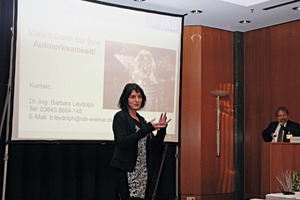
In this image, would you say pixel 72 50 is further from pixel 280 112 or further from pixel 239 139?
pixel 239 139

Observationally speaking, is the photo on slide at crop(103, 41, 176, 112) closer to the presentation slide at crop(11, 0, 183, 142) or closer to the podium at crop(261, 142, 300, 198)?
the presentation slide at crop(11, 0, 183, 142)

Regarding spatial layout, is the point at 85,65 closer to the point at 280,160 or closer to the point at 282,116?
the point at 280,160

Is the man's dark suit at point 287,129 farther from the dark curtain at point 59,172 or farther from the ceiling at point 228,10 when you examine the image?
the dark curtain at point 59,172

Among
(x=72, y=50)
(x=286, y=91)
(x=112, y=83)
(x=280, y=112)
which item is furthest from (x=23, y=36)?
(x=286, y=91)

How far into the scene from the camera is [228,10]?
21.2 ft

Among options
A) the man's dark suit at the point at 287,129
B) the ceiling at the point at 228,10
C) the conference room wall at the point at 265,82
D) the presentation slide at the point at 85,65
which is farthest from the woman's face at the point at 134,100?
the conference room wall at the point at 265,82

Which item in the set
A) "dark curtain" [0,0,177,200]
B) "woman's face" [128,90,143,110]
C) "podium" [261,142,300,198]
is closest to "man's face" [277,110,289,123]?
"podium" [261,142,300,198]

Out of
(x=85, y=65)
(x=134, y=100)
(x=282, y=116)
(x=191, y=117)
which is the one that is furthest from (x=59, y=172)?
(x=282, y=116)

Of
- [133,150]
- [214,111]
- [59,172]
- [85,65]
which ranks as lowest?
[59,172]

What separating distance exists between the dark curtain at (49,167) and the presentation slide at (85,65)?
0.27 meters

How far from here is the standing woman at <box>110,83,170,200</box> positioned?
10.4 ft

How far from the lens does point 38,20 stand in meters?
4.99

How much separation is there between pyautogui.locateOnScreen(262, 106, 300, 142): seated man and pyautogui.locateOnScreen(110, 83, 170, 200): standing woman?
10.1 feet

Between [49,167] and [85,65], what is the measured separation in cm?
133
